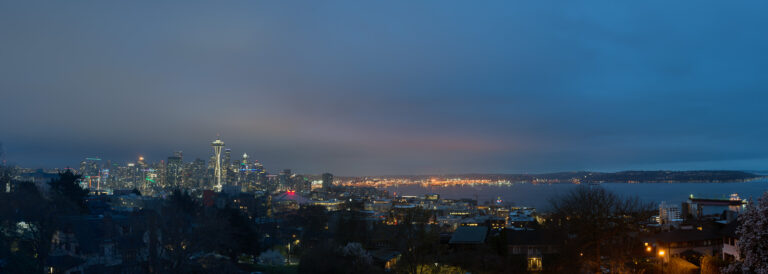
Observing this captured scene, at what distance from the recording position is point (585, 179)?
143750 millimetres

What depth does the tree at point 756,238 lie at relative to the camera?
24.6ft

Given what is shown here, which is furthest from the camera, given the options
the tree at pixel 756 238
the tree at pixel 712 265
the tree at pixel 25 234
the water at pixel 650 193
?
the water at pixel 650 193

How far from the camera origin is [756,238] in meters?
7.59

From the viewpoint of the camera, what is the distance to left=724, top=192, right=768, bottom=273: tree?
749 cm

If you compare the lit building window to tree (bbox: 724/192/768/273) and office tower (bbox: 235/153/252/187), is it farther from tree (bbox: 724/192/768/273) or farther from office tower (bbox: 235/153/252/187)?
office tower (bbox: 235/153/252/187)

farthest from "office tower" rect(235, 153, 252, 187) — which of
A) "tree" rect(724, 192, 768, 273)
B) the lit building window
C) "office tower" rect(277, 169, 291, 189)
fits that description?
"tree" rect(724, 192, 768, 273)

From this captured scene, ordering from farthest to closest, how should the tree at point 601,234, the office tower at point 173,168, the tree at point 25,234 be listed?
the office tower at point 173,168
the tree at point 601,234
the tree at point 25,234

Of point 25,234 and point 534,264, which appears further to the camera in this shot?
point 534,264

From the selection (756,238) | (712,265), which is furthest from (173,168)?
(756,238)

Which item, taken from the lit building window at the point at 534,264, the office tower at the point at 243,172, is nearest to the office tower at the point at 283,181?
the office tower at the point at 243,172

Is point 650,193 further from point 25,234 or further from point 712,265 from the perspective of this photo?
point 25,234

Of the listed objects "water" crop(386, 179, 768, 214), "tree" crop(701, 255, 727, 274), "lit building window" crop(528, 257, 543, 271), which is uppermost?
"tree" crop(701, 255, 727, 274)

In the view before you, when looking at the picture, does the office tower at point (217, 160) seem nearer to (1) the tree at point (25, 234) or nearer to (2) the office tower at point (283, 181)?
(2) the office tower at point (283, 181)

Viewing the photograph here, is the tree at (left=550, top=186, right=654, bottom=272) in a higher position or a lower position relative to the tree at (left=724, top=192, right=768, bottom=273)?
lower
